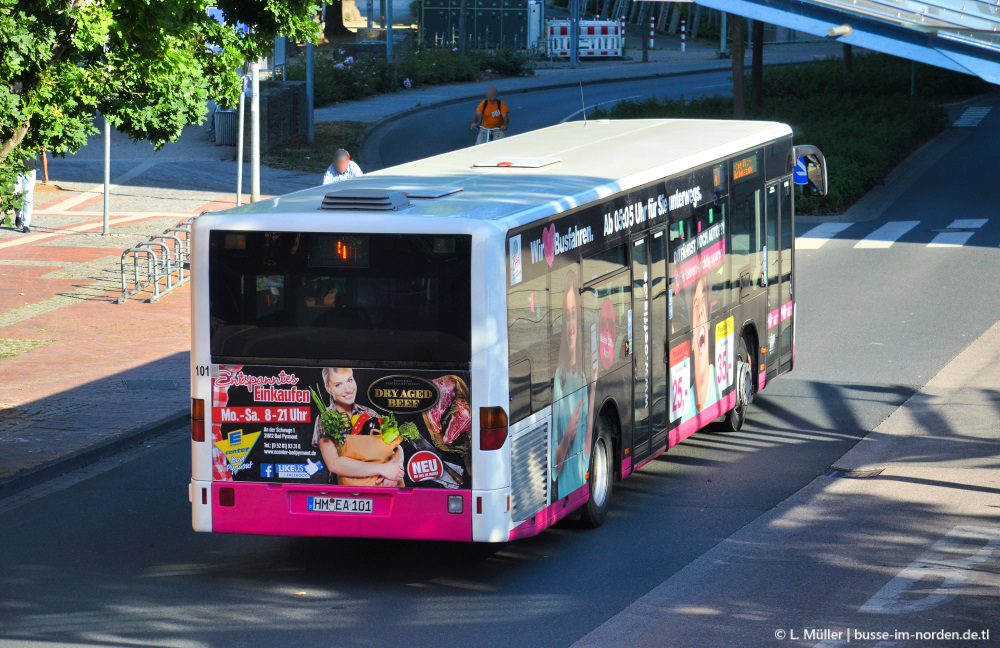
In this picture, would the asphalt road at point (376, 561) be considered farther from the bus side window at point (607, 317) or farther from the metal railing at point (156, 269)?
the metal railing at point (156, 269)

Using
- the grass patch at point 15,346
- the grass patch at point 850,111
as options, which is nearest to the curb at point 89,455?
the grass patch at point 15,346

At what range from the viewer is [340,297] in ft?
27.0

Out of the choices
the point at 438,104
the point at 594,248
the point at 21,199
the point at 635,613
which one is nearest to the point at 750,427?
the point at 594,248

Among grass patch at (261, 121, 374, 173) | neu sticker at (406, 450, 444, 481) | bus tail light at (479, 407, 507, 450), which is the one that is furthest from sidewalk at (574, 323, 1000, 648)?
grass patch at (261, 121, 374, 173)

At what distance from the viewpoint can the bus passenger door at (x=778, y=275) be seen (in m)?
13.4

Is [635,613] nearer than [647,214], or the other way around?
[635,613]

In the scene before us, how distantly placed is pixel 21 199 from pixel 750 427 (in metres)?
7.43

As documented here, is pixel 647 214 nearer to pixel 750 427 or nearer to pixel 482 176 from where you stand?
pixel 482 176

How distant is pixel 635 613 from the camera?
7.85 meters

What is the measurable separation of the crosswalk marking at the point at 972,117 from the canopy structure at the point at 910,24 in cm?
1165

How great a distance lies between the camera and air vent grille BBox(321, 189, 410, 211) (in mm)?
8305

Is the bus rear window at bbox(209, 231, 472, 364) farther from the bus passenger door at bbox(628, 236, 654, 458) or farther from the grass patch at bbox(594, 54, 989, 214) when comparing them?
the grass patch at bbox(594, 54, 989, 214)

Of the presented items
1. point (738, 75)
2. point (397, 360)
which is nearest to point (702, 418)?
point (397, 360)

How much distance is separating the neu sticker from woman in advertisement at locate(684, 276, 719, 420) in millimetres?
3697
